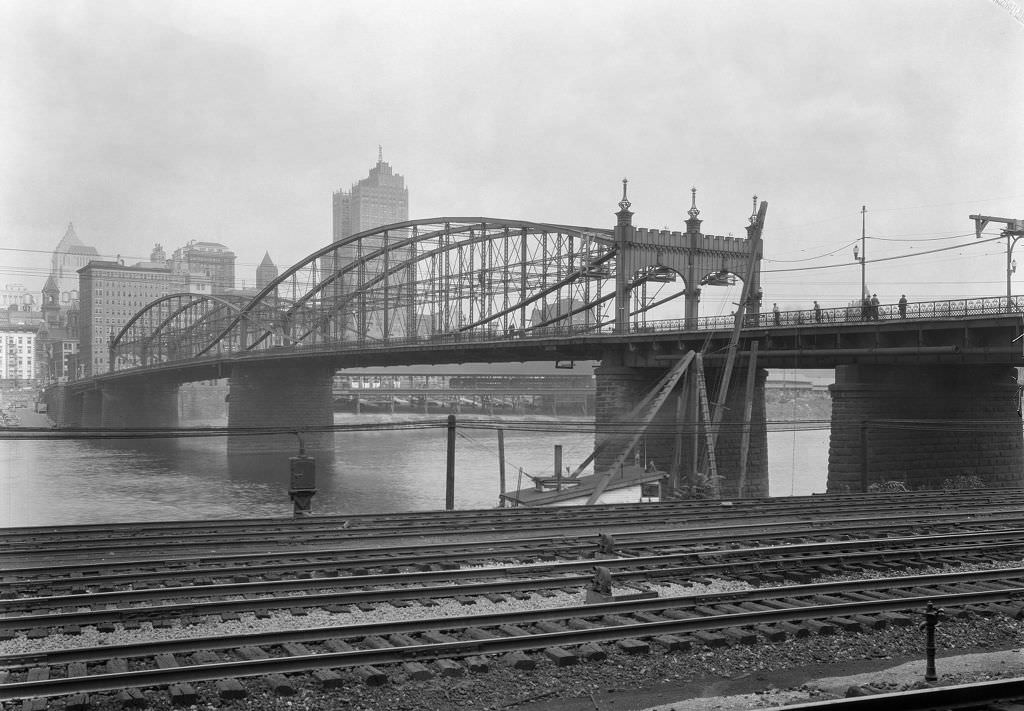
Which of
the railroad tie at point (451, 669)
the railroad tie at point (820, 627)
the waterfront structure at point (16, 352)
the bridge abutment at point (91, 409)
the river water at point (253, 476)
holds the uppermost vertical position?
the waterfront structure at point (16, 352)

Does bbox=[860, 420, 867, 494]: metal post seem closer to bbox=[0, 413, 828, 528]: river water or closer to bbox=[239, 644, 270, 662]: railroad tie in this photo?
bbox=[0, 413, 828, 528]: river water

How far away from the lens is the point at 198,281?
126m

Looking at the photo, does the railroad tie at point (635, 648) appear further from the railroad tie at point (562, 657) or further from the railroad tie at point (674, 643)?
the railroad tie at point (562, 657)

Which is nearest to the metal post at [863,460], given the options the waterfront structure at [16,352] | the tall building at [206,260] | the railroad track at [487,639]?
the railroad track at [487,639]

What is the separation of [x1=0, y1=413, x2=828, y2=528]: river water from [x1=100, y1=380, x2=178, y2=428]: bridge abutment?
1190 cm

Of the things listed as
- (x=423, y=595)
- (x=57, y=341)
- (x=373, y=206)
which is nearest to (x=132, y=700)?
(x=423, y=595)

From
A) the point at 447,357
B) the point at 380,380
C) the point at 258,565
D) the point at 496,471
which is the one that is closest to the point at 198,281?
the point at 380,380

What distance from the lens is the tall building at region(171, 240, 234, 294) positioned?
118875 mm

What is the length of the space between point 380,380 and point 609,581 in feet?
424

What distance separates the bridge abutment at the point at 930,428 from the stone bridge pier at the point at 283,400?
165 ft

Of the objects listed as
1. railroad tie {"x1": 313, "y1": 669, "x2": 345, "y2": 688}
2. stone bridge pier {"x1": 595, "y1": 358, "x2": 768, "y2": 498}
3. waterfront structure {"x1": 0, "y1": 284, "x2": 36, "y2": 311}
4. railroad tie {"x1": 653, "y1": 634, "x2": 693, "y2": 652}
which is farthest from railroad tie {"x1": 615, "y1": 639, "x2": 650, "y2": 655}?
waterfront structure {"x1": 0, "y1": 284, "x2": 36, "y2": 311}

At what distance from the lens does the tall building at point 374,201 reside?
3354 inches

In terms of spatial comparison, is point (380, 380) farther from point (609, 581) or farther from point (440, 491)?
point (609, 581)

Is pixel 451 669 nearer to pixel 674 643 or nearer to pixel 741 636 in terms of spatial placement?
pixel 674 643
